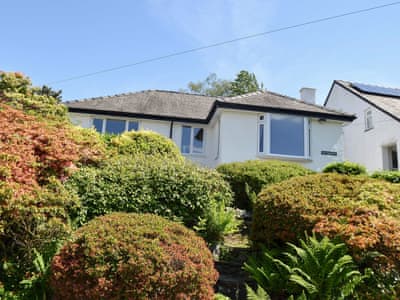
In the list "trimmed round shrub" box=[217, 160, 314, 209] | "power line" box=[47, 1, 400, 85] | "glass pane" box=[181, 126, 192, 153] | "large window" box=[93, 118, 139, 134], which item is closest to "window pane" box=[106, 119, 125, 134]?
"large window" box=[93, 118, 139, 134]

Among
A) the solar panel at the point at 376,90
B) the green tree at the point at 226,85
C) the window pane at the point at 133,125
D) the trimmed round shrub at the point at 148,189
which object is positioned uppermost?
the green tree at the point at 226,85

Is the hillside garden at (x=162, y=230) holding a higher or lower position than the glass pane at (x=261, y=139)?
lower

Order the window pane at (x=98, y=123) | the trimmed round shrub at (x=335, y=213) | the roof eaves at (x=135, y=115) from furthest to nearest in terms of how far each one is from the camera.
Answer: the window pane at (x=98, y=123), the roof eaves at (x=135, y=115), the trimmed round shrub at (x=335, y=213)

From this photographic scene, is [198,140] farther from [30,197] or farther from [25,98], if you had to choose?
[30,197]

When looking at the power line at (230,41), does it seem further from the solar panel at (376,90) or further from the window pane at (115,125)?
the solar panel at (376,90)

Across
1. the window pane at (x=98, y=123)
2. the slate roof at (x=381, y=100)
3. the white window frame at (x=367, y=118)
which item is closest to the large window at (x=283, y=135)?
the slate roof at (x=381, y=100)

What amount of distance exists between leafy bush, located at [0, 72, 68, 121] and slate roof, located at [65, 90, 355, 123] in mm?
4564

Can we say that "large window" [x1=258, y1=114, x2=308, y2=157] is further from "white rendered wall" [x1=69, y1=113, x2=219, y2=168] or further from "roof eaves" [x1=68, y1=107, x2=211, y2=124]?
"roof eaves" [x1=68, y1=107, x2=211, y2=124]

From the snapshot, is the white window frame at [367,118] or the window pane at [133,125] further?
the white window frame at [367,118]

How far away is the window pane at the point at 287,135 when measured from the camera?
Result: 50.4 feet

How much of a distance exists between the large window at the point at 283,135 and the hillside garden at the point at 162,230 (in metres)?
7.19

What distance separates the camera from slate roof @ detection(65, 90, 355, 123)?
15.5m

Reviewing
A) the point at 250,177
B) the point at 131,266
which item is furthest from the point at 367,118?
the point at 131,266

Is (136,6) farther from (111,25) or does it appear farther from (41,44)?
(41,44)
